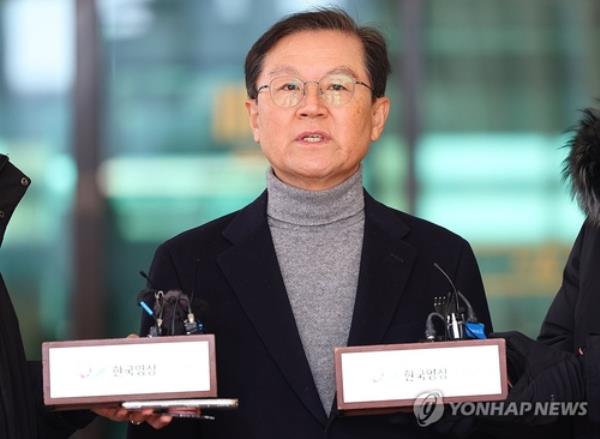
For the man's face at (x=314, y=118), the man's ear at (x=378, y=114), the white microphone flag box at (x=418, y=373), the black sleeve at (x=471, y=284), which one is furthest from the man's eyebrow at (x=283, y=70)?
the white microphone flag box at (x=418, y=373)

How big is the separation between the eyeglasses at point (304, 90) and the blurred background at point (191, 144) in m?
3.21

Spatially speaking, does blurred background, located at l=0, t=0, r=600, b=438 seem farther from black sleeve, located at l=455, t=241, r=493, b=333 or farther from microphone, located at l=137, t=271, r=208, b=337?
microphone, located at l=137, t=271, r=208, b=337

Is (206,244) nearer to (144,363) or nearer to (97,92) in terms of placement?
(144,363)

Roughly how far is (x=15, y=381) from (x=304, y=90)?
946mm

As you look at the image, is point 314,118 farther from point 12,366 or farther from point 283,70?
point 12,366

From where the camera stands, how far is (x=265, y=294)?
3021 millimetres

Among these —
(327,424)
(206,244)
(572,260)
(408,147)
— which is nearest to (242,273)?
(206,244)

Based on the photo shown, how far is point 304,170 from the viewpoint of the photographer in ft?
10.1

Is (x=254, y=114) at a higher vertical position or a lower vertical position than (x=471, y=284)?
higher

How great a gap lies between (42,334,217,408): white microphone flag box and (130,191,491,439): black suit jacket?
1.05 feet

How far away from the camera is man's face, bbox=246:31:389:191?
10.0 ft

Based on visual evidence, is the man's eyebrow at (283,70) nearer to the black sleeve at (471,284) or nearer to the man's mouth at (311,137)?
the man's mouth at (311,137)

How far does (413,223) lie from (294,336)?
18.7 inches

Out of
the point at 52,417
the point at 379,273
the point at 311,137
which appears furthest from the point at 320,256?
the point at 52,417
